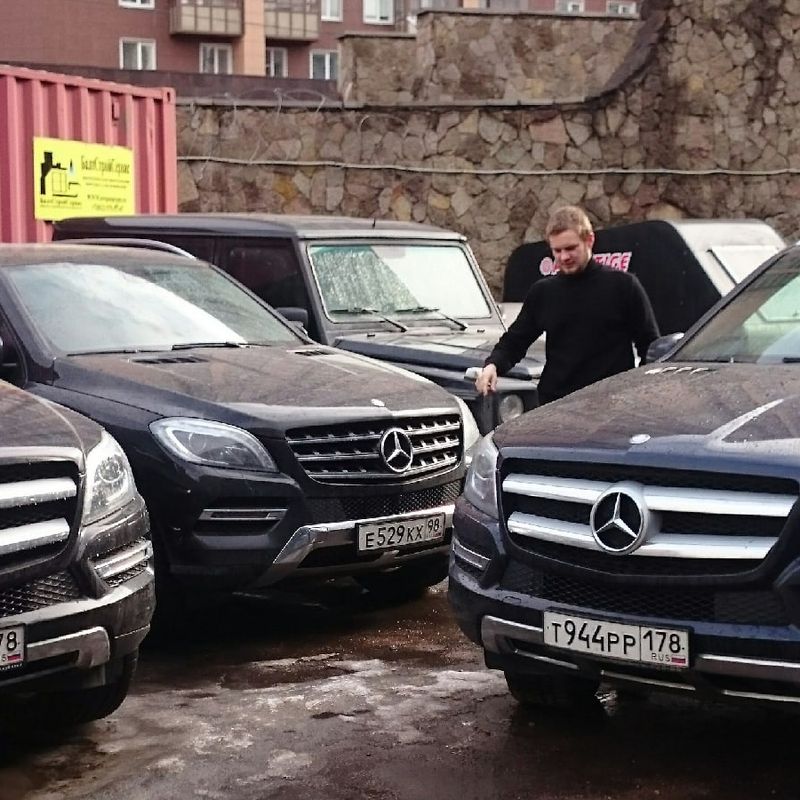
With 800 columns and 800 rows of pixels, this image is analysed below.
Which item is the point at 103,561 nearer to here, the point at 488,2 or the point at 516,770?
the point at 516,770

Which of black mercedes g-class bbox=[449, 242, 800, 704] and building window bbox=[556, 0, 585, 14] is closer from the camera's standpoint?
black mercedes g-class bbox=[449, 242, 800, 704]

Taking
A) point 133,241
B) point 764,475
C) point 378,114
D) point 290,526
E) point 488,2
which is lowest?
point 290,526

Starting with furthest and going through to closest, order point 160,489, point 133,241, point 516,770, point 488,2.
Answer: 1. point 488,2
2. point 133,241
3. point 160,489
4. point 516,770

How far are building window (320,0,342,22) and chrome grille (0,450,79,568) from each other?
153 ft

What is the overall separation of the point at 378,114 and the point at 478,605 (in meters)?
12.8

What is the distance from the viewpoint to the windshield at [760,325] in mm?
5359

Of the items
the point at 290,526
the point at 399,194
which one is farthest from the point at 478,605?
the point at 399,194

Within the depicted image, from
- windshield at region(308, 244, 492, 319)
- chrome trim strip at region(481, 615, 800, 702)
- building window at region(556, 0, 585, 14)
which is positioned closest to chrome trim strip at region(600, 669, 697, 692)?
chrome trim strip at region(481, 615, 800, 702)

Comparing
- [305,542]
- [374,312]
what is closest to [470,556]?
[305,542]

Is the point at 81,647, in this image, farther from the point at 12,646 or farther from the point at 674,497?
the point at 674,497

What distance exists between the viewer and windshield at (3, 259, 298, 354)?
6656mm

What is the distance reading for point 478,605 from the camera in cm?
476

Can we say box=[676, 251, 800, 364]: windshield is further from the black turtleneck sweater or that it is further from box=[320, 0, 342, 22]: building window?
box=[320, 0, 342, 22]: building window

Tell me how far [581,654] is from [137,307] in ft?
10.9
